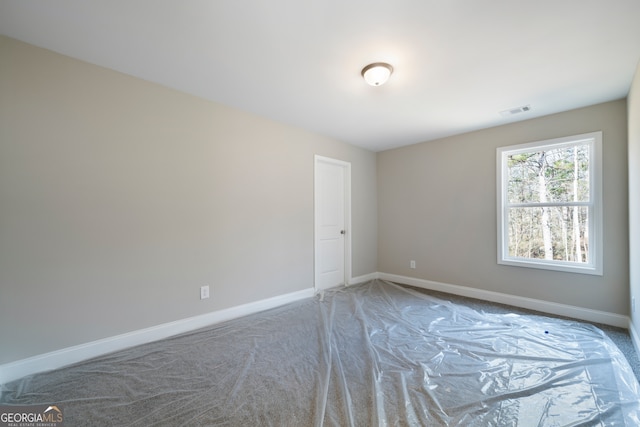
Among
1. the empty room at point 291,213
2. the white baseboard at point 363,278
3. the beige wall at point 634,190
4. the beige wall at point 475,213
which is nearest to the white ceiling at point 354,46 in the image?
the empty room at point 291,213

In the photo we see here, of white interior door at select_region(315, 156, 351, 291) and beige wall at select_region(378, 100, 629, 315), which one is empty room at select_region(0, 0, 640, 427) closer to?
beige wall at select_region(378, 100, 629, 315)

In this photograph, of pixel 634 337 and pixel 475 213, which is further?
pixel 475 213

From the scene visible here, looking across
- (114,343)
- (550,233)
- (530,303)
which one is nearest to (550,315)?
(530,303)

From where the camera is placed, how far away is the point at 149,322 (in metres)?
2.49

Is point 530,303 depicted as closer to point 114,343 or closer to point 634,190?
point 634,190

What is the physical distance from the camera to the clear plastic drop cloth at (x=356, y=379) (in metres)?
1.55

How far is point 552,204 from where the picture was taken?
10.8ft

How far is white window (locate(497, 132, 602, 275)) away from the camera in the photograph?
3029mm

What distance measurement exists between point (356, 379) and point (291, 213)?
226cm

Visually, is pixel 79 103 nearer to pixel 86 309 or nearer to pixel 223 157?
pixel 223 157

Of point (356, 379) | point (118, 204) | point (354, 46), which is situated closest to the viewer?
point (356, 379)

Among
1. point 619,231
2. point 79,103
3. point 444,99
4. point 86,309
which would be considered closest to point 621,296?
point 619,231

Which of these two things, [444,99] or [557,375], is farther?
[444,99]

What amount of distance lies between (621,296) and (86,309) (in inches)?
205
